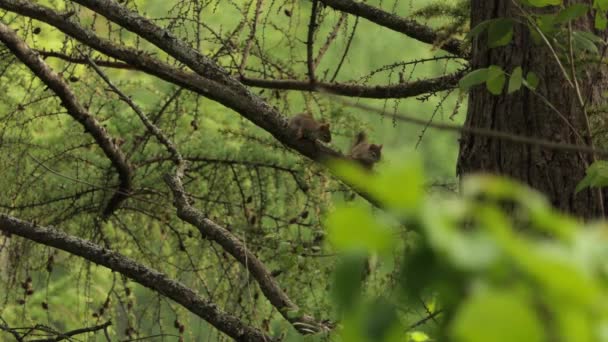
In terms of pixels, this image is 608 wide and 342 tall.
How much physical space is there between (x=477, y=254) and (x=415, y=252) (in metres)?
0.10

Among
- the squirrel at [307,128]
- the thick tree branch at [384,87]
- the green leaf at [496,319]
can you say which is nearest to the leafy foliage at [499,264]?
the green leaf at [496,319]

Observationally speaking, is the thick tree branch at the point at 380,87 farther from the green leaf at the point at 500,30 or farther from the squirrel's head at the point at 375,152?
the green leaf at the point at 500,30

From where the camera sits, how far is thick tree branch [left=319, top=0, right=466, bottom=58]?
305 centimetres

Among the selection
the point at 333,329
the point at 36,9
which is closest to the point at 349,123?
the point at 36,9

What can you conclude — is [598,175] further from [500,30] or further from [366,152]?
[366,152]

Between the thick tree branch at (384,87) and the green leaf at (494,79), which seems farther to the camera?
the thick tree branch at (384,87)

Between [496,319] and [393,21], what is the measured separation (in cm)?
262

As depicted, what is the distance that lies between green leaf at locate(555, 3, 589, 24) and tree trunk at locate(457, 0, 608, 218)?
304 millimetres

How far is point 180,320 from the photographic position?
414 centimetres

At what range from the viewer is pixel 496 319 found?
1.79ft

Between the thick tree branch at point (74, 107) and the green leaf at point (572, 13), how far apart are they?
1.58 metres

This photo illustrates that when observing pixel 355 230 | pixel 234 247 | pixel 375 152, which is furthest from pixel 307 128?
pixel 355 230

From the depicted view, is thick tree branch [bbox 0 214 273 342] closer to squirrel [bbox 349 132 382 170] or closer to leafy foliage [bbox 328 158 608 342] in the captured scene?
squirrel [bbox 349 132 382 170]

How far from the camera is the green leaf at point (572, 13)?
71.5 inches
